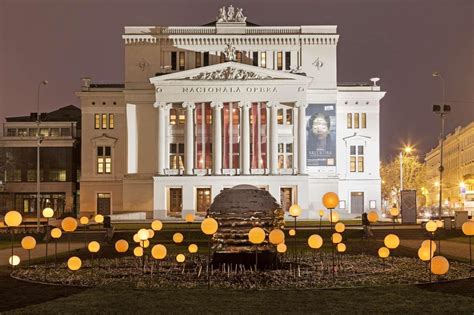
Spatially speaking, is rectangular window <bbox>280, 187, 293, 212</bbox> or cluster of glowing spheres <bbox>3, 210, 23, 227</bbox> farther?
A: rectangular window <bbox>280, 187, 293, 212</bbox>

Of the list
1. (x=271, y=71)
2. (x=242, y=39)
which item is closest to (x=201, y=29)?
(x=242, y=39)

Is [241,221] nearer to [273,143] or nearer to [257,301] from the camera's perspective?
[257,301]

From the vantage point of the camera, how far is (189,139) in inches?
3556

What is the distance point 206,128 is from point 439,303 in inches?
2927

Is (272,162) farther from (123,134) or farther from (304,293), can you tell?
(304,293)

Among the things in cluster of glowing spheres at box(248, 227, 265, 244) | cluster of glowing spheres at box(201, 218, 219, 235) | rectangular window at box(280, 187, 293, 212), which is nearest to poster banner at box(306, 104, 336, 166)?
rectangular window at box(280, 187, 293, 212)

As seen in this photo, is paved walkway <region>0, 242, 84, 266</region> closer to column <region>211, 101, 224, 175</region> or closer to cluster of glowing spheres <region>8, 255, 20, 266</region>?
cluster of glowing spheres <region>8, 255, 20, 266</region>

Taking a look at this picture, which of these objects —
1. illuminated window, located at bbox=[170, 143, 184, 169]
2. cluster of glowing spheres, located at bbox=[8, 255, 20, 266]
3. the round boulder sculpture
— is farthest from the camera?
illuminated window, located at bbox=[170, 143, 184, 169]

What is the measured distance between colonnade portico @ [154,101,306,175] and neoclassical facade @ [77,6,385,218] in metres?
0.13

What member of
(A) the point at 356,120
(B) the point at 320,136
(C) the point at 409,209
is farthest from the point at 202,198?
(C) the point at 409,209

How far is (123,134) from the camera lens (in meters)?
95.9

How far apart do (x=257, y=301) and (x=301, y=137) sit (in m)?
71.2

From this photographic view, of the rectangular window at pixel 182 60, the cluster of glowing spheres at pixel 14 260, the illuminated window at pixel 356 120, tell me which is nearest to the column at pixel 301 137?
the illuminated window at pixel 356 120

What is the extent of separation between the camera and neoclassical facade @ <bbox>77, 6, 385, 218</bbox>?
89562 millimetres
